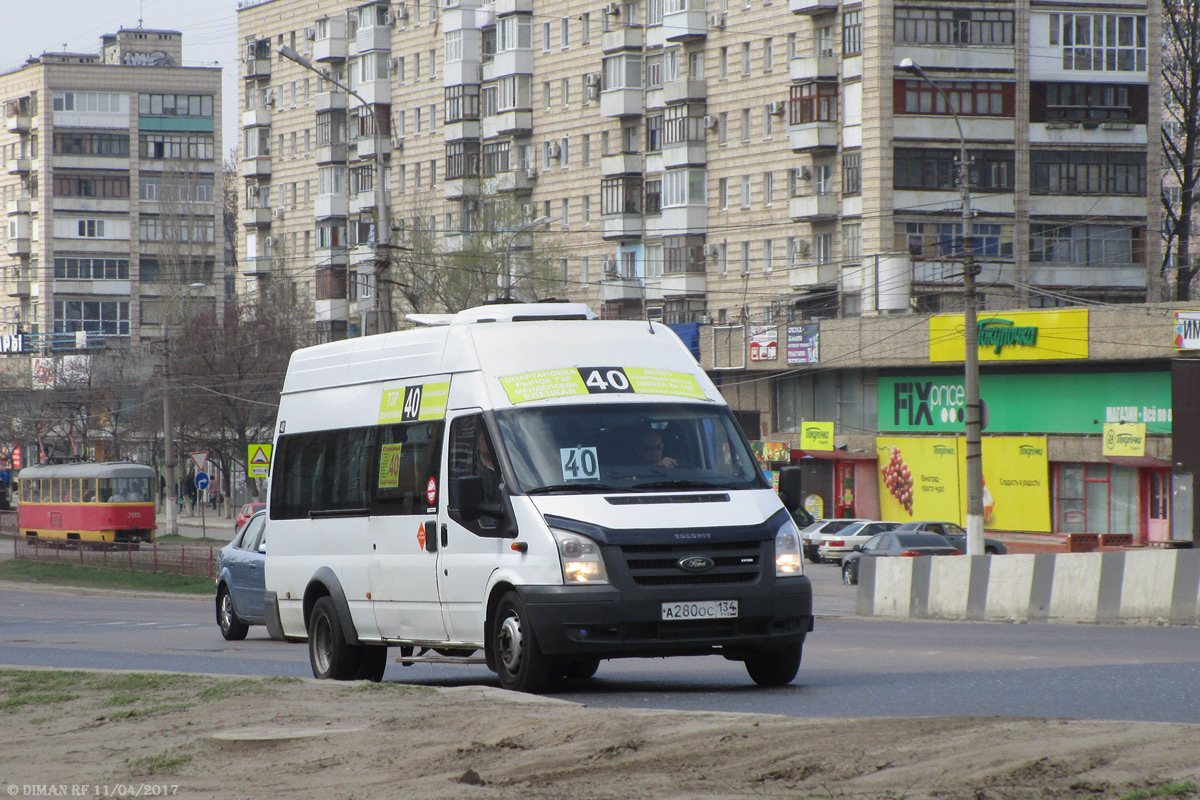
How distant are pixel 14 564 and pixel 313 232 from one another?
143 feet

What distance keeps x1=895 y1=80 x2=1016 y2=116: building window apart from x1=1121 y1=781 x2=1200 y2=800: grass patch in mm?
51915

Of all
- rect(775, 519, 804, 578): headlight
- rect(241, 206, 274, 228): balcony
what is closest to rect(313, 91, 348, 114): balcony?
rect(241, 206, 274, 228): balcony

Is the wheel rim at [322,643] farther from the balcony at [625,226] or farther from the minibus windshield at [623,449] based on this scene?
the balcony at [625,226]

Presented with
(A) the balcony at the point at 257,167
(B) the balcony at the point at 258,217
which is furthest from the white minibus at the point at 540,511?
(A) the balcony at the point at 257,167

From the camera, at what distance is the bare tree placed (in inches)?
2483

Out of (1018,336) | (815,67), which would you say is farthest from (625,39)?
(1018,336)

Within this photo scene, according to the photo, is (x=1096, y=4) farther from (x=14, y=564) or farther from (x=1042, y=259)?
(x=14, y=564)

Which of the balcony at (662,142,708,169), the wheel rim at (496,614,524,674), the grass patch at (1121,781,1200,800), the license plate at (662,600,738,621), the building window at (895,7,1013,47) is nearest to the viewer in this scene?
the grass patch at (1121,781,1200,800)

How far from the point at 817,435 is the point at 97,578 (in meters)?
22.5

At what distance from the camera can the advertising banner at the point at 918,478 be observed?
50.8 metres

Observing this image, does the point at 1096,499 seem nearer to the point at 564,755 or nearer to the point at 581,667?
the point at 581,667

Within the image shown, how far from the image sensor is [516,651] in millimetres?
11312

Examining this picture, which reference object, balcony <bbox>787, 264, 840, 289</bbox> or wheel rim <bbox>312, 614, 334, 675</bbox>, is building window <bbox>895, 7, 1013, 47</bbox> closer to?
balcony <bbox>787, 264, 840, 289</bbox>

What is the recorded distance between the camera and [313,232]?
8919 centimetres
